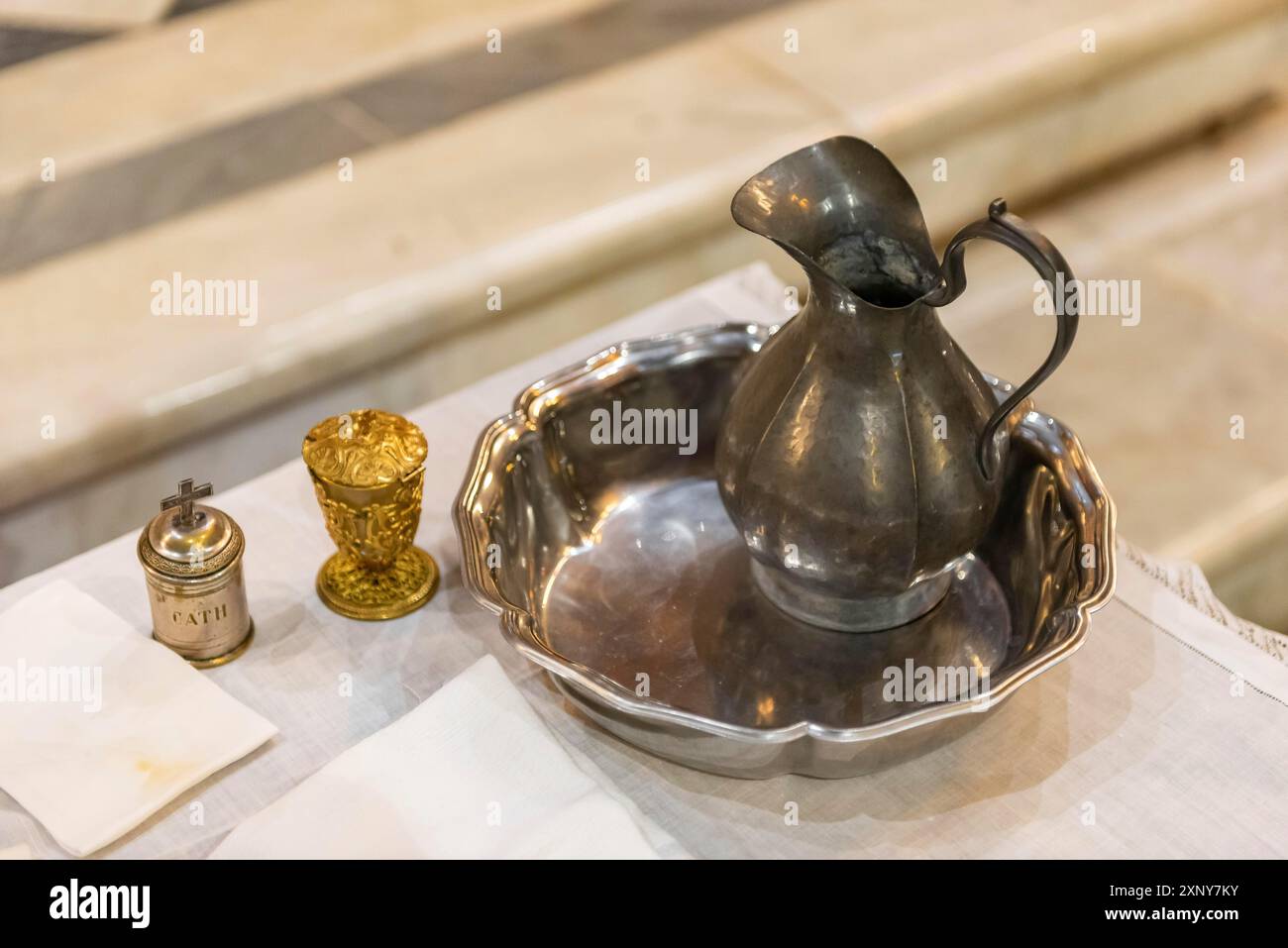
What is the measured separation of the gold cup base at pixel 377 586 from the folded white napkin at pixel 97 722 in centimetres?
9

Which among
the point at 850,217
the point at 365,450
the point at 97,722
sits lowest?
the point at 97,722

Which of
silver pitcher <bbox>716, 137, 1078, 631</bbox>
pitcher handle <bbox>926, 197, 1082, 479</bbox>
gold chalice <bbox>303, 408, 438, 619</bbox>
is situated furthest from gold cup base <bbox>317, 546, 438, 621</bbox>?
pitcher handle <bbox>926, 197, 1082, 479</bbox>

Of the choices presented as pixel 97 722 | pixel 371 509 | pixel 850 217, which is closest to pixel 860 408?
pixel 850 217

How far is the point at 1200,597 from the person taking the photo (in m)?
0.84

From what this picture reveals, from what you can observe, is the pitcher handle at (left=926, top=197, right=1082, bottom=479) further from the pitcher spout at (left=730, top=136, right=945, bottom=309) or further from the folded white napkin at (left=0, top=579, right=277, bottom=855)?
the folded white napkin at (left=0, top=579, right=277, bottom=855)

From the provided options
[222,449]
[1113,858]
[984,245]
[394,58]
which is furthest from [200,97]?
[1113,858]

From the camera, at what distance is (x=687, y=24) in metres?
1.64

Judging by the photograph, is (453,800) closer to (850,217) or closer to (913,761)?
(913,761)

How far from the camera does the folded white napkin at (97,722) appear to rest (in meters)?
0.70

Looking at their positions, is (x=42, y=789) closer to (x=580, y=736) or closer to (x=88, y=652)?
(x=88, y=652)

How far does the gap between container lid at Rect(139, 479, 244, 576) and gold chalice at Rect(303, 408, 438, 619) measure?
6cm

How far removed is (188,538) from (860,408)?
1.09ft

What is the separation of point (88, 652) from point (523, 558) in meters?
0.23

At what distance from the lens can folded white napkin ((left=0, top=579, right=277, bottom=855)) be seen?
2.30ft
